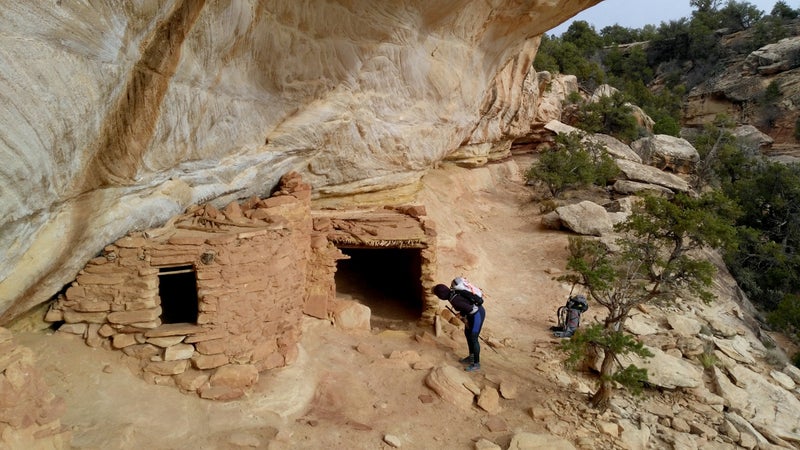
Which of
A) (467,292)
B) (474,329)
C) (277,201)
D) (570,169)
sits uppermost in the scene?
(570,169)

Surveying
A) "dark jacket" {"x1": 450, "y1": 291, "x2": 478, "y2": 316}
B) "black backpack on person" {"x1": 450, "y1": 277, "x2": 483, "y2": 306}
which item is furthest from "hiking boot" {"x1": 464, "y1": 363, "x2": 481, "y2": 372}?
"black backpack on person" {"x1": 450, "y1": 277, "x2": 483, "y2": 306}

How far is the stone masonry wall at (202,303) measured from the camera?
4.50 m

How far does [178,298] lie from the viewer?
245 inches

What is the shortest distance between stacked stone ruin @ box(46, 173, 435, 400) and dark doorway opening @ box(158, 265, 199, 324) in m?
1.19

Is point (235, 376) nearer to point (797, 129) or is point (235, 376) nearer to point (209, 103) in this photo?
point (209, 103)

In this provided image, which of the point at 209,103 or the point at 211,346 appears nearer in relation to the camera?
the point at 211,346

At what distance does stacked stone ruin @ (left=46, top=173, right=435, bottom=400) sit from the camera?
14.8ft

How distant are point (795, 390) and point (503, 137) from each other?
34.1ft

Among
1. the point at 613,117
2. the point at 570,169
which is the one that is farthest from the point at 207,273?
the point at 613,117

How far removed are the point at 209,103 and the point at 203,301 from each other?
72.0 inches

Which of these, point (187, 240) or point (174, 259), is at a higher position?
point (187, 240)

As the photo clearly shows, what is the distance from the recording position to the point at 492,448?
15.5 ft

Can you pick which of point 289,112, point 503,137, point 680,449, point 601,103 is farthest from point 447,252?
point 601,103

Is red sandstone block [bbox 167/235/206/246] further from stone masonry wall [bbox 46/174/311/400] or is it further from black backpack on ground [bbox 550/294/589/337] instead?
black backpack on ground [bbox 550/294/589/337]
